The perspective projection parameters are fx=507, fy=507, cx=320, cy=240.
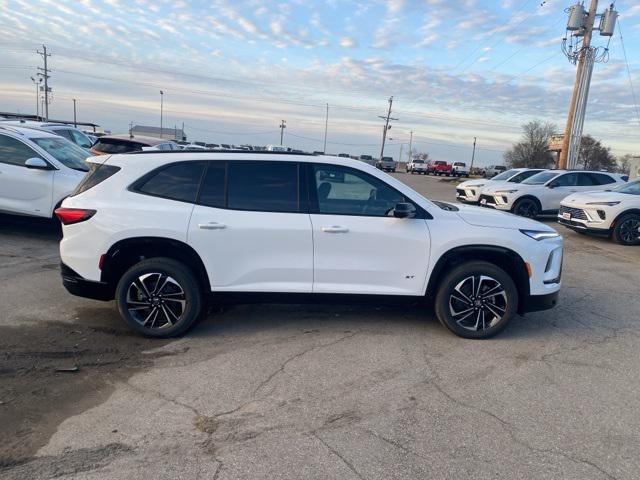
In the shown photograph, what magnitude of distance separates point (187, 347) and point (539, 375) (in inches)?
123

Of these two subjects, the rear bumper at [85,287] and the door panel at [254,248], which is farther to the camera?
the rear bumper at [85,287]

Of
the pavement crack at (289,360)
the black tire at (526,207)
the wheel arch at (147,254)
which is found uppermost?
the black tire at (526,207)

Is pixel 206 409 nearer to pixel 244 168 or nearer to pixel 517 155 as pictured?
pixel 244 168

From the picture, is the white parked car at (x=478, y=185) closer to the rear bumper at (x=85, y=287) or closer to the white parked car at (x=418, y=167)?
the rear bumper at (x=85, y=287)

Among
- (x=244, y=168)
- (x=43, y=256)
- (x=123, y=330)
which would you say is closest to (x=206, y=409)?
(x=123, y=330)

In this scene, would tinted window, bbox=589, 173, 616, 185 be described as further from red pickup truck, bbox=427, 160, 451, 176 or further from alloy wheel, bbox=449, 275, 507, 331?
red pickup truck, bbox=427, 160, 451, 176

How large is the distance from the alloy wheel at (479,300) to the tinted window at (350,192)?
1070mm

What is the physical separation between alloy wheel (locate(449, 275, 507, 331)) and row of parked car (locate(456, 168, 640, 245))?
8017mm

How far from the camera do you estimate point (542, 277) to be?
5.08m

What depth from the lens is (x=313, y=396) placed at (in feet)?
12.5

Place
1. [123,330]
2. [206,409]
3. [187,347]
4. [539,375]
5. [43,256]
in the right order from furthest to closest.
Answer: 1. [43,256]
2. [123,330]
3. [187,347]
4. [539,375]
5. [206,409]

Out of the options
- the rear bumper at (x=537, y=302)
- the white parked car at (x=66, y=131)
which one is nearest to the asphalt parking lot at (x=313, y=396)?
the rear bumper at (x=537, y=302)

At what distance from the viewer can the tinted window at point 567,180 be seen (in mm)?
15719

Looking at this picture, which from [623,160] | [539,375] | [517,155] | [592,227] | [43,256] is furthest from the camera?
[623,160]
